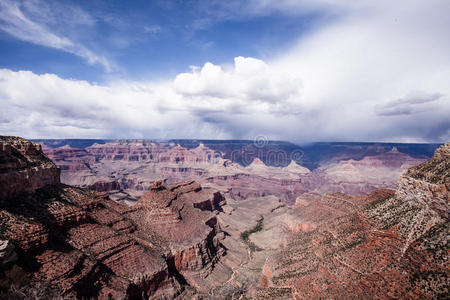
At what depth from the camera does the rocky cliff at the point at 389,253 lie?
2223 centimetres

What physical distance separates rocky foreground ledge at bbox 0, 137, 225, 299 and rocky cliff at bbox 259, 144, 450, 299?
832 inches

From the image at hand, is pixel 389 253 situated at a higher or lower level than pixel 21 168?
lower

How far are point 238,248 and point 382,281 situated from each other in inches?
2135

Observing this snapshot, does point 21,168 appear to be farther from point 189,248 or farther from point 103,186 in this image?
point 103,186

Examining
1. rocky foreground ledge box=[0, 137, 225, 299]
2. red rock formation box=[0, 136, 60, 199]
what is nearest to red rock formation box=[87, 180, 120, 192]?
rocky foreground ledge box=[0, 137, 225, 299]

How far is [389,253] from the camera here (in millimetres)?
27234

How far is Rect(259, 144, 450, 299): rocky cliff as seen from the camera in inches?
875

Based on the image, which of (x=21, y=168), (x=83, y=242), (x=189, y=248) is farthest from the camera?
(x=189, y=248)

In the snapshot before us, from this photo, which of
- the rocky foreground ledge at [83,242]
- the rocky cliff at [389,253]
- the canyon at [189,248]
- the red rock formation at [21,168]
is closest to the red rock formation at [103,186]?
the canyon at [189,248]

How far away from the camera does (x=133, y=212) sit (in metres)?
57.6

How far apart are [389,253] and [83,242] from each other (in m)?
45.2

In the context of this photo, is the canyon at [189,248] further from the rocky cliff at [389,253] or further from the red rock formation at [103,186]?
the red rock formation at [103,186]

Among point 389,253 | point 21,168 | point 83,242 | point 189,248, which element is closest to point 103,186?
point 189,248

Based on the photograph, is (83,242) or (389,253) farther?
(83,242)
